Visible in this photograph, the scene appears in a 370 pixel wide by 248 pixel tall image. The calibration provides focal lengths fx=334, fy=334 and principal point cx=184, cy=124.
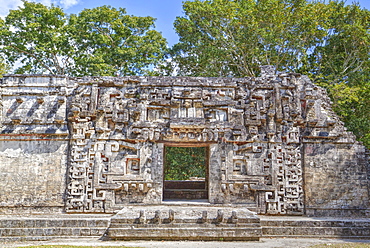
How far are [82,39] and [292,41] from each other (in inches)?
466

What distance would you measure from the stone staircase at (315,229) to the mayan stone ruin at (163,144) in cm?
136

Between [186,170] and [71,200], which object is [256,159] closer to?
[71,200]

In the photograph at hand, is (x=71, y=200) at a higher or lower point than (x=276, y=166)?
lower

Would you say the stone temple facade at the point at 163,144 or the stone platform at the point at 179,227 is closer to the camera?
the stone platform at the point at 179,227

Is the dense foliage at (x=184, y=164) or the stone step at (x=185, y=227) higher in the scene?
the dense foliage at (x=184, y=164)

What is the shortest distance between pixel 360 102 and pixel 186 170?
32.3 ft

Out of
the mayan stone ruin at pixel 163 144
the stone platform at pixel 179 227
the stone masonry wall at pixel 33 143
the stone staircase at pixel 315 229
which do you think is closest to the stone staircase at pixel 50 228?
the stone platform at pixel 179 227

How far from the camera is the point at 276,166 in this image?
423 inches

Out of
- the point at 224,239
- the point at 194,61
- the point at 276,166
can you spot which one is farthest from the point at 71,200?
the point at 194,61

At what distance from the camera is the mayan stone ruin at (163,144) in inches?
418

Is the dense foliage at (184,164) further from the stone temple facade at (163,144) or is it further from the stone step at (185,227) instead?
the stone step at (185,227)

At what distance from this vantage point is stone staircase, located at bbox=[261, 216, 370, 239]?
8820mm

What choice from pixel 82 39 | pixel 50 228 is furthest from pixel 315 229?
pixel 82 39

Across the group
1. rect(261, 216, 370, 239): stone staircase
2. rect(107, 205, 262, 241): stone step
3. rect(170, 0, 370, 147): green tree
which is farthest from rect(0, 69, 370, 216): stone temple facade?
rect(170, 0, 370, 147): green tree
